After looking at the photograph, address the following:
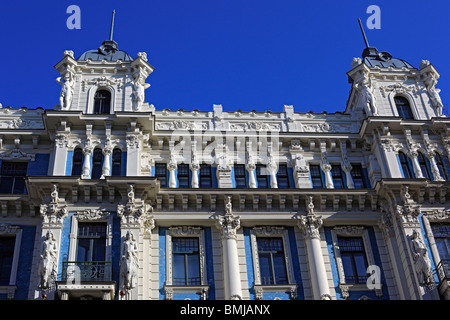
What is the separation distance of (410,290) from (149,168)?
1403 centimetres

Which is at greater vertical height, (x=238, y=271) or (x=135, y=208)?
(x=135, y=208)

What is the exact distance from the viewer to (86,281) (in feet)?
88.4

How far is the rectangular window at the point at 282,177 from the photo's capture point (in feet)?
110

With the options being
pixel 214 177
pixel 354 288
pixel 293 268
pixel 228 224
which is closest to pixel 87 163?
pixel 214 177

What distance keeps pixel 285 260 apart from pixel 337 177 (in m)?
6.10

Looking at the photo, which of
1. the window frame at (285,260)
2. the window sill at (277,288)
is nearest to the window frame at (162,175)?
the window frame at (285,260)

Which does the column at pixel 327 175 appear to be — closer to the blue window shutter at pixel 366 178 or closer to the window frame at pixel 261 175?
the blue window shutter at pixel 366 178

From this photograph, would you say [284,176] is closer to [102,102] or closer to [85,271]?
[102,102]

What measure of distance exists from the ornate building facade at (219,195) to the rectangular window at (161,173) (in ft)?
0.24

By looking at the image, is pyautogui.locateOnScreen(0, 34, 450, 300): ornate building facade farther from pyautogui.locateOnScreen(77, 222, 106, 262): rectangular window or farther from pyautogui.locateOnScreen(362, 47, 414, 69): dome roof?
pyautogui.locateOnScreen(362, 47, 414, 69): dome roof
